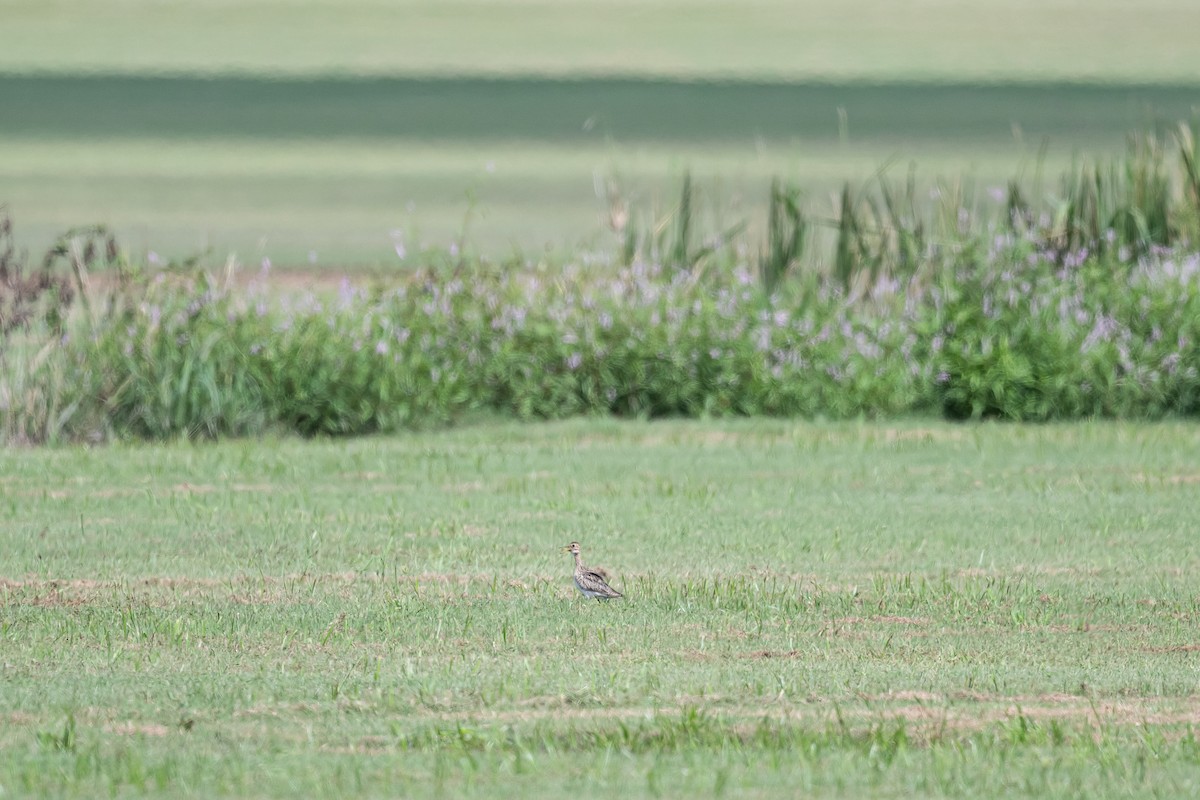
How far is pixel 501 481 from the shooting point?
1014cm

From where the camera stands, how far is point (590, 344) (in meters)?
12.7

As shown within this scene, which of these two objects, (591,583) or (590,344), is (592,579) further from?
(590,344)

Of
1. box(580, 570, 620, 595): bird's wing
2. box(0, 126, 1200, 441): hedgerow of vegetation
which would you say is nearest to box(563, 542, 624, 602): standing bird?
box(580, 570, 620, 595): bird's wing

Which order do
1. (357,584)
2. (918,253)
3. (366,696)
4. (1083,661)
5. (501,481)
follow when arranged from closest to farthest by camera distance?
(366,696)
(1083,661)
(357,584)
(501,481)
(918,253)

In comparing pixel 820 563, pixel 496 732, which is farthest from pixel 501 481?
pixel 496 732

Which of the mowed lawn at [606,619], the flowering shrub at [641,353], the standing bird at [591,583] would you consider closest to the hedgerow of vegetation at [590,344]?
the flowering shrub at [641,353]

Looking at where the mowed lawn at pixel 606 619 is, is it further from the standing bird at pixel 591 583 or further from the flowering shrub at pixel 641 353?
the flowering shrub at pixel 641 353

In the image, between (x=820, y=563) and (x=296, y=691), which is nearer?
(x=296, y=691)

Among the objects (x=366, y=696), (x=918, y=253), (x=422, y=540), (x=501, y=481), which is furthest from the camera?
(x=918, y=253)

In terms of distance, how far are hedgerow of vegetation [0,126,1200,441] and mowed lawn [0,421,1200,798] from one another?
743mm

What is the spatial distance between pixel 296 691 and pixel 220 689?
24cm

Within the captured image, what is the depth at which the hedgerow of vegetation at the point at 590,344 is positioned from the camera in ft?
39.4

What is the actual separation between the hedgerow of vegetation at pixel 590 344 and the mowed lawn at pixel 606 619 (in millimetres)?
743

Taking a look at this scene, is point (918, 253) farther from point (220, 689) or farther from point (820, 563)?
point (220, 689)
